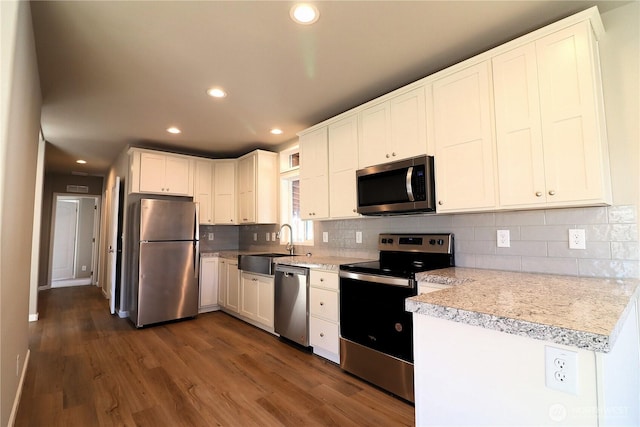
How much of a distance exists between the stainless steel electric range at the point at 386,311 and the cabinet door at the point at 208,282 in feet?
8.51

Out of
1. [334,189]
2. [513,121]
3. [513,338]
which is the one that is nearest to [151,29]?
[334,189]

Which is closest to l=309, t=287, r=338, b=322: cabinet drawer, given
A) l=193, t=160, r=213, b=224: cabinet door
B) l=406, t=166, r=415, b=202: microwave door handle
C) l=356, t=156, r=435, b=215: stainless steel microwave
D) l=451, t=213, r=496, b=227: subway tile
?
l=356, t=156, r=435, b=215: stainless steel microwave

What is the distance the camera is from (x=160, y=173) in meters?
4.26

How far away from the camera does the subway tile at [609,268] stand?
166 cm

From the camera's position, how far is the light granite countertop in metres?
0.83

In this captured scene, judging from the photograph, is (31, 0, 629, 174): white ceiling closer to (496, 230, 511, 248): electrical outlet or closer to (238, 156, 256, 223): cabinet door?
(238, 156, 256, 223): cabinet door

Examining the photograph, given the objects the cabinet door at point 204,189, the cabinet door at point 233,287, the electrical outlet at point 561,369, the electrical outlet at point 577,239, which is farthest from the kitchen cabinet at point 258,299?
the electrical outlet at point 561,369

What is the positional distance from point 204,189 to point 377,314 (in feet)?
11.3

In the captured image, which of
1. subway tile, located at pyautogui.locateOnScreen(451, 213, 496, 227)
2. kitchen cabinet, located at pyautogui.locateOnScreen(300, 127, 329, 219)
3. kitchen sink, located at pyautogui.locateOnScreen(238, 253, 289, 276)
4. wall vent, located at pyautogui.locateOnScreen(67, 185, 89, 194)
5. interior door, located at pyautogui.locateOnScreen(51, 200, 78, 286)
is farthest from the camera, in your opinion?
interior door, located at pyautogui.locateOnScreen(51, 200, 78, 286)

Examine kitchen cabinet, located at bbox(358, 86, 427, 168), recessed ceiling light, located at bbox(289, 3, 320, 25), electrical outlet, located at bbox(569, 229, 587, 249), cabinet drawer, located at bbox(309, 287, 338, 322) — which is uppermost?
recessed ceiling light, located at bbox(289, 3, 320, 25)

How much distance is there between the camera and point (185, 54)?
84.4 inches

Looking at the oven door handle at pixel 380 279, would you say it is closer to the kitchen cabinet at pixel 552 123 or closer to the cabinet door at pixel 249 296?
the kitchen cabinet at pixel 552 123

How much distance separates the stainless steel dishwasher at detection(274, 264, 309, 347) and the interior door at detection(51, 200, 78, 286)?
641cm

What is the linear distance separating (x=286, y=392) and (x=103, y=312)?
148 inches
